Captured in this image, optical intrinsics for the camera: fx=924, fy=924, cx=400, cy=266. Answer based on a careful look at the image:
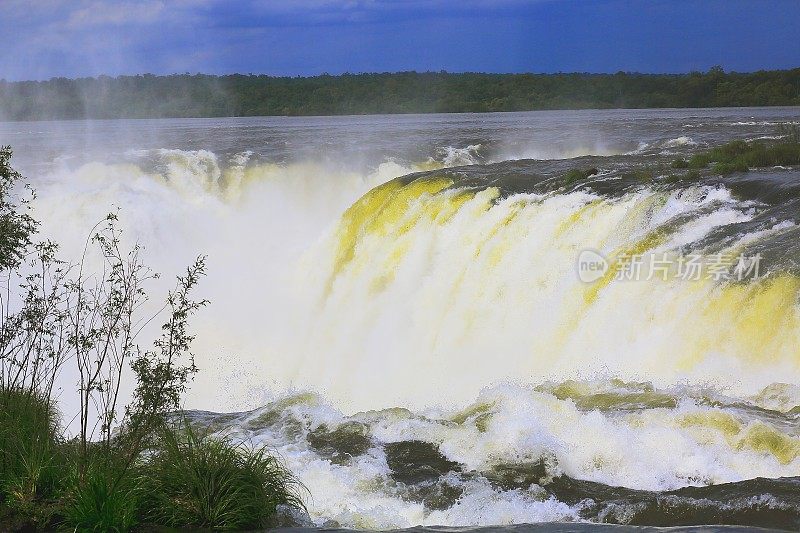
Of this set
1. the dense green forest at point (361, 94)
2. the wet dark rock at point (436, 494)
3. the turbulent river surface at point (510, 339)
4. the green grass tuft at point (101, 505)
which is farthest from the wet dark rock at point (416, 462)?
the dense green forest at point (361, 94)

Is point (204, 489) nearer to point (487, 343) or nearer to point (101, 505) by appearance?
point (101, 505)

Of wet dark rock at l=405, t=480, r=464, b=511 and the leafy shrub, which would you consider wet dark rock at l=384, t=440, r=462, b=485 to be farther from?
the leafy shrub

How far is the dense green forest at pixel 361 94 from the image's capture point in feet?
190

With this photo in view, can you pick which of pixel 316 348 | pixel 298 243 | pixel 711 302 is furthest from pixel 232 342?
pixel 711 302

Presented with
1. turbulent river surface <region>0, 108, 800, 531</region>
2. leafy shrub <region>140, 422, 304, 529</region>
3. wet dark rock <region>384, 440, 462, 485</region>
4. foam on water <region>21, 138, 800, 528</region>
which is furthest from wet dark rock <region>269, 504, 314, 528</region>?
wet dark rock <region>384, 440, 462, 485</region>

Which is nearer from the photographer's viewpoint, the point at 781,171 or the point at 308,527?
the point at 308,527

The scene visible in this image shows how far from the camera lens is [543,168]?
1945 cm

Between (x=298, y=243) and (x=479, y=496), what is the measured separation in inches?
646

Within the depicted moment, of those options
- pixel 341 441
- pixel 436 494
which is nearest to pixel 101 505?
pixel 436 494

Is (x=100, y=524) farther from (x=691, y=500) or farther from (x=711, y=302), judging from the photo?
(x=711, y=302)

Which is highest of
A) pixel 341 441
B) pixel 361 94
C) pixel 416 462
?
pixel 361 94

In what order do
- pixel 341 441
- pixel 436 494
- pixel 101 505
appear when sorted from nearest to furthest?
1. pixel 101 505
2. pixel 436 494
3. pixel 341 441

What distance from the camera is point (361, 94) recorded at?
236ft

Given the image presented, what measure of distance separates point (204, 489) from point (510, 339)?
7.52 m
